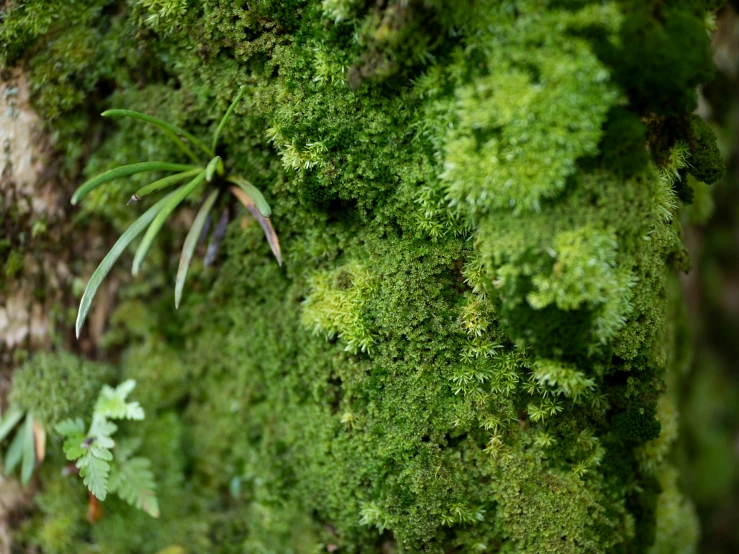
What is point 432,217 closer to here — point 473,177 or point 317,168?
point 473,177

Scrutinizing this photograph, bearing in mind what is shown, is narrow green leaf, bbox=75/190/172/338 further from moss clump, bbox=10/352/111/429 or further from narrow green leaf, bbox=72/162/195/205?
Result: moss clump, bbox=10/352/111/429

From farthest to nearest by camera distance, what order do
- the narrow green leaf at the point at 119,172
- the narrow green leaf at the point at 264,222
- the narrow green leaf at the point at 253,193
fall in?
the narrow green leaf at the point at 264,222 < the narrow green leaf at the point at 253,193 < the narrow green leaf at the point at 119,172

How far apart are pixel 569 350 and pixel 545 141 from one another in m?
0.78

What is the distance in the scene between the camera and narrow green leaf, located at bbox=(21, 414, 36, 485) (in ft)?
8.69

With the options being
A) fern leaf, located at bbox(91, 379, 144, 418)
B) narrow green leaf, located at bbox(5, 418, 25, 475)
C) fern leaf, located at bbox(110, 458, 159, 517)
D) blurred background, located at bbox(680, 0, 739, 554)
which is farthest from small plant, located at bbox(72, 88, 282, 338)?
blurred background, located at bbox(680, 0, 739, 554)

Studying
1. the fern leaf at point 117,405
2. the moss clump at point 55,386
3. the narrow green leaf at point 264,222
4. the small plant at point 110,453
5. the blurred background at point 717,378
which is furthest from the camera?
the blurred background at point 717,378

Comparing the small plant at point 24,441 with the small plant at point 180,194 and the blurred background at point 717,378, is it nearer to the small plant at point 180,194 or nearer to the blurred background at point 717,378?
the small plant at point 180,194

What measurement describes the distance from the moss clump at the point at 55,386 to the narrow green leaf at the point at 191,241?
78 centimetres

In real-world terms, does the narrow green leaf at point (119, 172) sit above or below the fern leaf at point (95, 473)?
above

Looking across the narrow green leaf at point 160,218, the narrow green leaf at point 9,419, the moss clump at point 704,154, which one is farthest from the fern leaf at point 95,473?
the moss clump at point 704,154

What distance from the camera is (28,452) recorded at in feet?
8.71

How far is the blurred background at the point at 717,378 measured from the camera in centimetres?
431

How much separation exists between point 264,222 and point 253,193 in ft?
0.45

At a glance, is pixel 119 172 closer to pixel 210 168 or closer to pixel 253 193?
pixel 210 168
